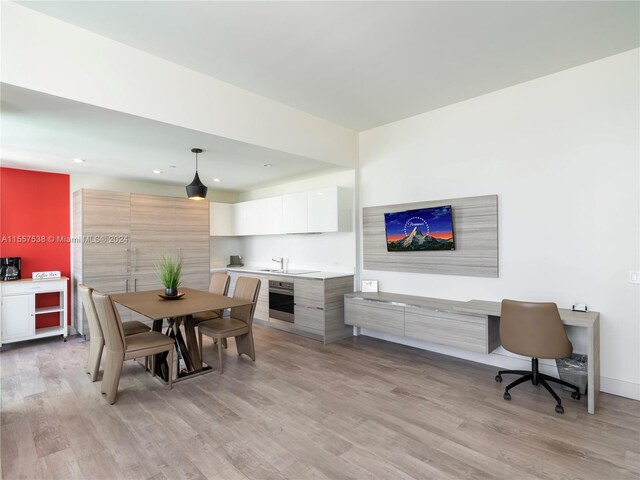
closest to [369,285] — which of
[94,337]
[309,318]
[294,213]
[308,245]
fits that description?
[309,318]

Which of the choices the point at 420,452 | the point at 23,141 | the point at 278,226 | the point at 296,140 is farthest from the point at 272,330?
the point at 23,141

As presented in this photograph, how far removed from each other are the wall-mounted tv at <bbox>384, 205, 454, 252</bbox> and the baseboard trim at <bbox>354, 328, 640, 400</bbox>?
4.10ft

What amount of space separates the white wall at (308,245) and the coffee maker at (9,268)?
3.70 metres

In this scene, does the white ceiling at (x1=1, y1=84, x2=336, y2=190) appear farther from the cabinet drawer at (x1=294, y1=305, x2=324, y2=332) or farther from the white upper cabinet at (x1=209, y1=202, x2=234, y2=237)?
the cabinet drawer at (x1=294, y1=305, x2=324, y2=332)

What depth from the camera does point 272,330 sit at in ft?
18.3

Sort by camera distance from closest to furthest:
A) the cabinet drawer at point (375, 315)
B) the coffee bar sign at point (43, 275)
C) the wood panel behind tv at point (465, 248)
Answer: the wood panel behind tv at point (465, 248), the cabinet drawer at point (375, 315), the coffee bar sign at point (43, 275)

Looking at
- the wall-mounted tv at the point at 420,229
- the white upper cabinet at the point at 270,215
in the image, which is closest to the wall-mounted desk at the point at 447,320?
the wall-mounted tv at the point at 420,229

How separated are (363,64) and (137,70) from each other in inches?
78.1

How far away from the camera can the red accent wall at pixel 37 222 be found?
16.4 feet

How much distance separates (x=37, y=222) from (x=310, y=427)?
5269 mm

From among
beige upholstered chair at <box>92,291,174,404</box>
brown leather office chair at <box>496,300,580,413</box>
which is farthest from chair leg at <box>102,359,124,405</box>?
brown leather office chair at <box>496,300,580,413</box>

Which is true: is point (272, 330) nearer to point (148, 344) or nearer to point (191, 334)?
Answer: point (191, 334)

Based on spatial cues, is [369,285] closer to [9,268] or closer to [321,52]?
[321,52]

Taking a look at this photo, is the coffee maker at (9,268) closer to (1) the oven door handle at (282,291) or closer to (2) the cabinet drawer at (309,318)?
(1) the oven door handle at (282,291)
